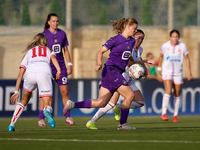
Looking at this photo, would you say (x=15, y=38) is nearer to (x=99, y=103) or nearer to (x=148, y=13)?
(x=148, y=13)

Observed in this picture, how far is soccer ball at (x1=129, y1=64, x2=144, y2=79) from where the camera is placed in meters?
7.05

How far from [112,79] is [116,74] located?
104 millimetres

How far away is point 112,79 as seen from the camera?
6.62m

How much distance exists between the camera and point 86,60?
1819 centimetres

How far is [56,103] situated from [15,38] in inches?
285

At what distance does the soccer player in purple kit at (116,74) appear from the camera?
6602 millimetres

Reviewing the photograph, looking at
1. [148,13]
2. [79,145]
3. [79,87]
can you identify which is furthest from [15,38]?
[79,145]

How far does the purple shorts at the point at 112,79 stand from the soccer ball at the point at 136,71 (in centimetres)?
42

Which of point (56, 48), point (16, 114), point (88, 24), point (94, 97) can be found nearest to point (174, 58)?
point (56, 48)

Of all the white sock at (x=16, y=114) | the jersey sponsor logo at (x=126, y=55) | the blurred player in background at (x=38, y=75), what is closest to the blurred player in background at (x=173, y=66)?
the jersey sponsor logo at (x=126, y=55)

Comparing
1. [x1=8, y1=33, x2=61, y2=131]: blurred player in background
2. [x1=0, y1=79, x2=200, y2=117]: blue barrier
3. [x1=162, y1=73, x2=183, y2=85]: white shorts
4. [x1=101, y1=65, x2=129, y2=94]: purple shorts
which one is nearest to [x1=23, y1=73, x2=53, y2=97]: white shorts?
[x1=8, y1=33, x2=61, y2=131]: blurred player in background

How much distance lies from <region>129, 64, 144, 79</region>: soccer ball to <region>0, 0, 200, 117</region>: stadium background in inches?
424

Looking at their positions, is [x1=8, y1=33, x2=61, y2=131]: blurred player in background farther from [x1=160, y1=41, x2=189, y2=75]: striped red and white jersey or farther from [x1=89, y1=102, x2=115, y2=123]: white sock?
[x1=160, y1=41, x2=189, y2=75]: striped red and white jersey

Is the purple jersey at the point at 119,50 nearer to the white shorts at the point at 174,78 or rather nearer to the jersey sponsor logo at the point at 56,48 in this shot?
the jersey sponsor logo at the point at 56,48
